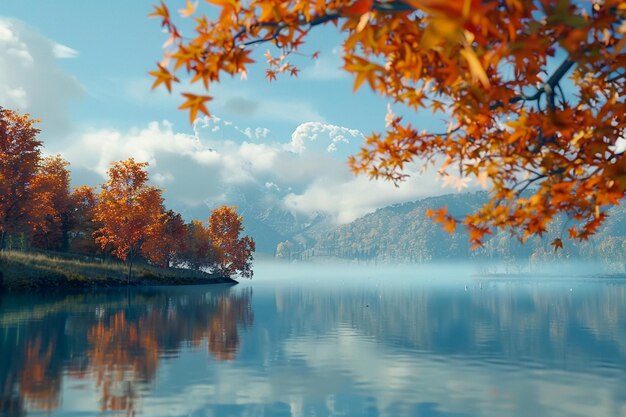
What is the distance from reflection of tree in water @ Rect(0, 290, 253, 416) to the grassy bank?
64.3 ft

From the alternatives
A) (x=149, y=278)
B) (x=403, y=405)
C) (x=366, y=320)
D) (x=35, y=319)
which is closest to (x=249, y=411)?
(x=403, y=405)

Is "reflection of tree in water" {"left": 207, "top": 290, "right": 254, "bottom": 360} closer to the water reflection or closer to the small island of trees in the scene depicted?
the water reflection

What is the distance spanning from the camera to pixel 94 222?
307 ft

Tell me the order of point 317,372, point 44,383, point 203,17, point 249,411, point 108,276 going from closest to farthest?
point 203,17 < point 249,411 < point 44,383 < point 317,372 < point 108,276

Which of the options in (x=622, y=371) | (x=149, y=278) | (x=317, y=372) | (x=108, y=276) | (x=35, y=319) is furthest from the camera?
(x=149, y=278)

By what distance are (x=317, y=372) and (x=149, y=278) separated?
75518 millimetres

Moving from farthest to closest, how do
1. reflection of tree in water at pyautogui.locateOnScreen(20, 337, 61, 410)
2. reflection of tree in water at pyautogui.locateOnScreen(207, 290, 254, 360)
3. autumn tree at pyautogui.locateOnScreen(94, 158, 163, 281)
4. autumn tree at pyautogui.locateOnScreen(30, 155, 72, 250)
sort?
autumn tree at pyautogui.locateOnScreen(30, 155, 72, 250) → autumn tree at pyautogui.locateOnScreen(94, 158, 163, 281) → reflection of tree in water at pyautogui.locateOnScreen(207, 290, 254, 360) → reflection of tree in water at pyautogui.locateOnScreen(20, 337, 61, 410)

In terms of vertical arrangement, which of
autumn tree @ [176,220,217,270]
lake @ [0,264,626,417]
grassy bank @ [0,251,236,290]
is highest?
autumn tree @ [176,220,217,270]

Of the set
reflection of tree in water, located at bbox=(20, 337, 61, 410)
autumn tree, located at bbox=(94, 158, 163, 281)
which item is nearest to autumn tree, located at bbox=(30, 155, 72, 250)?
autumn tree, located at bbox=(94, 158, 163, 281)

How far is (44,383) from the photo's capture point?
16.4 metres

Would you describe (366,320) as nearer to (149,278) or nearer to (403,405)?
(403,405)

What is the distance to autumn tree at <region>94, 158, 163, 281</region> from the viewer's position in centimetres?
7838

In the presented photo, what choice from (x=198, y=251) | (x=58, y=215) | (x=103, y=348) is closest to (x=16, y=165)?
(x=58, y=215)

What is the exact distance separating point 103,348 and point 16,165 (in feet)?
140
